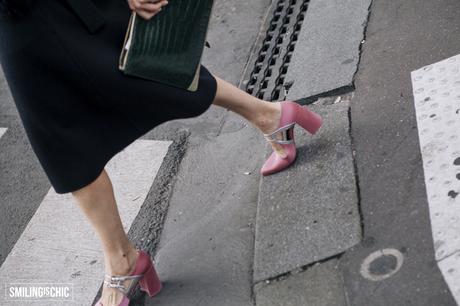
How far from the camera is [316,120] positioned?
11.0ft

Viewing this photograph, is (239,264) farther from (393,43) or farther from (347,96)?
(393,43)

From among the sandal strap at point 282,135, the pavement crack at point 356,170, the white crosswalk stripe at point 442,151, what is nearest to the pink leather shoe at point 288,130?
the sandal strap at point 282,135

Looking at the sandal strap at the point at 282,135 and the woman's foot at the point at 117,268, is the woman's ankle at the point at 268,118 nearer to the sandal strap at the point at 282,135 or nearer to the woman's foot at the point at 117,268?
the sandal strap at the point at 282,135

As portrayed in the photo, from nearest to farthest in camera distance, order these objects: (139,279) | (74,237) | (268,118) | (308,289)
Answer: (308,289), (139,279), (268,118), (74,237)

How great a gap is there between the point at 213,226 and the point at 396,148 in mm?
789

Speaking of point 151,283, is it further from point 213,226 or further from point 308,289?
point 308,289

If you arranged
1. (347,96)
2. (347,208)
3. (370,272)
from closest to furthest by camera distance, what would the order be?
(370,272)
(347,208)
(347,96)

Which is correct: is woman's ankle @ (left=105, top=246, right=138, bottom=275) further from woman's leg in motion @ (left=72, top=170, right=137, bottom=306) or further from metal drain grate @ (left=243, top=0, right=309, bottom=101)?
metal drain grate @ (left=243, top=0, right=309, bottom=101)

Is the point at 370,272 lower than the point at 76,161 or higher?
lower

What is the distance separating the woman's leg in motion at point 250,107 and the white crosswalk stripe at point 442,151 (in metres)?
0.57

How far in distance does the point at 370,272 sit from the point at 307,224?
0.37m

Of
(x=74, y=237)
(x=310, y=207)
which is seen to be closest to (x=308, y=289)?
(x=310, y=207)

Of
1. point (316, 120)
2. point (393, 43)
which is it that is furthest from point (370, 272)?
point (393, 43)

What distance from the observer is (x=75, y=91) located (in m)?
2.64
